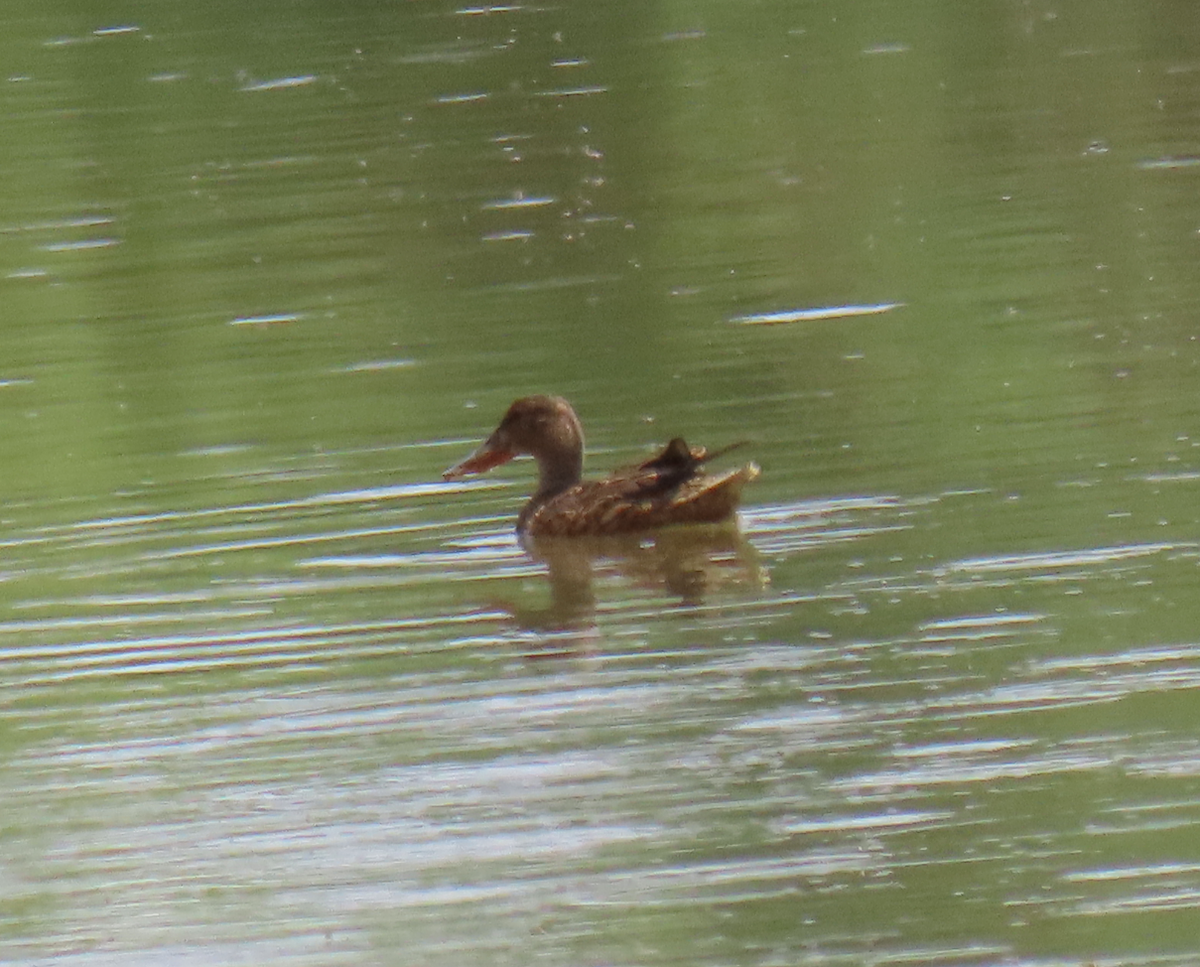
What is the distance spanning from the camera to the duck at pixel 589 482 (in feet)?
33.6

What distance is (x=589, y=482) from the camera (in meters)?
10.6

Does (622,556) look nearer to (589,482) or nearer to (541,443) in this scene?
(589,482)

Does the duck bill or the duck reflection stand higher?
the duck bill

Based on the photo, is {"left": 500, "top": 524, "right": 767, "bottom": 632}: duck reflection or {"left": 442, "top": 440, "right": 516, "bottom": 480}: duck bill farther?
{"left": 442, "top": 440, "right": 516, "bottom": 480}: duck bill

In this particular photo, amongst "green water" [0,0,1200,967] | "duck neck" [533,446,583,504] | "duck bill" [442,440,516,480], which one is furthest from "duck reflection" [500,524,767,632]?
"duck bill" [442,440,516,480]

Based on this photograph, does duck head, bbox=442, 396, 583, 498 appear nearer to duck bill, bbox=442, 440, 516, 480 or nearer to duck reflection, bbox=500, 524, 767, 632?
duck bill, bbox=442, 440, 516, 480

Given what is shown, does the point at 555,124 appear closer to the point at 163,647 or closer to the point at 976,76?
the point at 976,76

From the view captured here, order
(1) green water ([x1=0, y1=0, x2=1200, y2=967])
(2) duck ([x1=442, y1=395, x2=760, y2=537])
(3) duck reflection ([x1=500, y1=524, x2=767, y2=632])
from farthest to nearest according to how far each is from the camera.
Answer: (2) duck ([x1=442, y1=395, x2=760, y2=537]) → (3) duck reflection ([x1=500, y1=524, x2=767, y2=632]) → (1) green water ([x1=0, y1=0, x2=1200, y2=967])

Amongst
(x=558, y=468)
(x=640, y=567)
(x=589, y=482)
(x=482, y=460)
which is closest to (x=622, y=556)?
(x=640, y=567)

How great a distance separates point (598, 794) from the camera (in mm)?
7207

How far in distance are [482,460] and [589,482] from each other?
2.16 feet

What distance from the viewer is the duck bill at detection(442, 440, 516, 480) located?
11141 millimetres

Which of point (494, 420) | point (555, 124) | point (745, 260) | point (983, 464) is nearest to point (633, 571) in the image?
point (983, 464)

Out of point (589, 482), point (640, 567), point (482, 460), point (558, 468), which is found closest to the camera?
point (640, 567)
